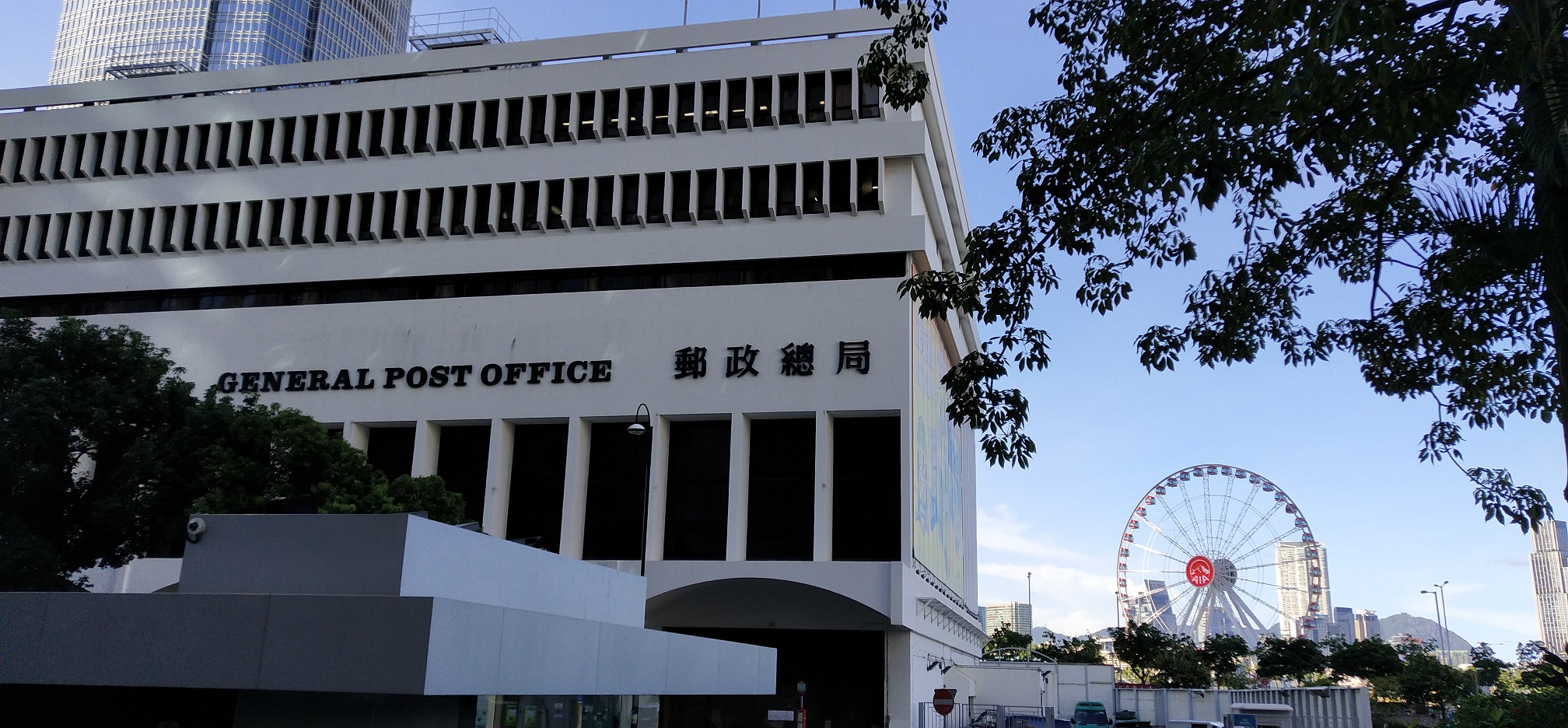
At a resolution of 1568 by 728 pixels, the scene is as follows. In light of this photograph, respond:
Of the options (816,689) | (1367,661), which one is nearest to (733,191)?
(816,689)

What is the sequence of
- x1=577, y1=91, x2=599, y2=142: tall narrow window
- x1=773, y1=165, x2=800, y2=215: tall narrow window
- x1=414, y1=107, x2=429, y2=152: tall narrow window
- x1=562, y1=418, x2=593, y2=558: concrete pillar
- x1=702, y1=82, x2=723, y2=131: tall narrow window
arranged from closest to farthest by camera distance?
x1=562, y1=418, x2=593, y2=558: concrete pillar < x1=773, y1=165, x2=800, y2=215: tall narrow window < x1=702, y1=82, x2=723, y2=131: tall narrow window < x1=577, y1=91, x2=599, y2=142: tall narrow window < x1=414, y1=107, x2=429, y2=152: tall narrow window

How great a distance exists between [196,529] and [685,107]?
94.1 ft

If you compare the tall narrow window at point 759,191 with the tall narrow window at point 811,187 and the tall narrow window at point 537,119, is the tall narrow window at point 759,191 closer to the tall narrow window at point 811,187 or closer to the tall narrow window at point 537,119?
the tall narrow window at point 811,187

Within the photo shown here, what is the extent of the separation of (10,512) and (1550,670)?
31234mm

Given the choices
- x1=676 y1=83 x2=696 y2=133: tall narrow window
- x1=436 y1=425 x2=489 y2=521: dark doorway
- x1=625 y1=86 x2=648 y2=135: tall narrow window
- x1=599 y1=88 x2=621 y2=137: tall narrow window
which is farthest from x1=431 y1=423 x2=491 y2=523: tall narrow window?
x1=676 y1=83 x2=696 y2=133: tall narrow window

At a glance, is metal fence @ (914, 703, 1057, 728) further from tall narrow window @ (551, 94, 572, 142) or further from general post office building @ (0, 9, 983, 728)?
tall narrow window @ (551, 94, 572, 142)

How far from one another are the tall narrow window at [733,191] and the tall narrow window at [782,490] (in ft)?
23.2

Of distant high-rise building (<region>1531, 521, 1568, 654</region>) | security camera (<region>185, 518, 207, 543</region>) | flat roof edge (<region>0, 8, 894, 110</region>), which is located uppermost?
flat roof edge (<region>0, 8, 894, 110</region>)

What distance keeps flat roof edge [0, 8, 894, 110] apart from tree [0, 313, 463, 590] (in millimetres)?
16145

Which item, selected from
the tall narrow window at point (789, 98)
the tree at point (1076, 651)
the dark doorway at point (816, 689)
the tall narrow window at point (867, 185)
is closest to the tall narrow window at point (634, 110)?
the tall narrow window at point (789, 98)

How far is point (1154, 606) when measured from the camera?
2498 inches

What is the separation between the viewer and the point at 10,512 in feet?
88.6

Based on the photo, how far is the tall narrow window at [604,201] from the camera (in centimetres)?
3784

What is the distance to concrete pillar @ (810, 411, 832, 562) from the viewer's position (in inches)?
1289
